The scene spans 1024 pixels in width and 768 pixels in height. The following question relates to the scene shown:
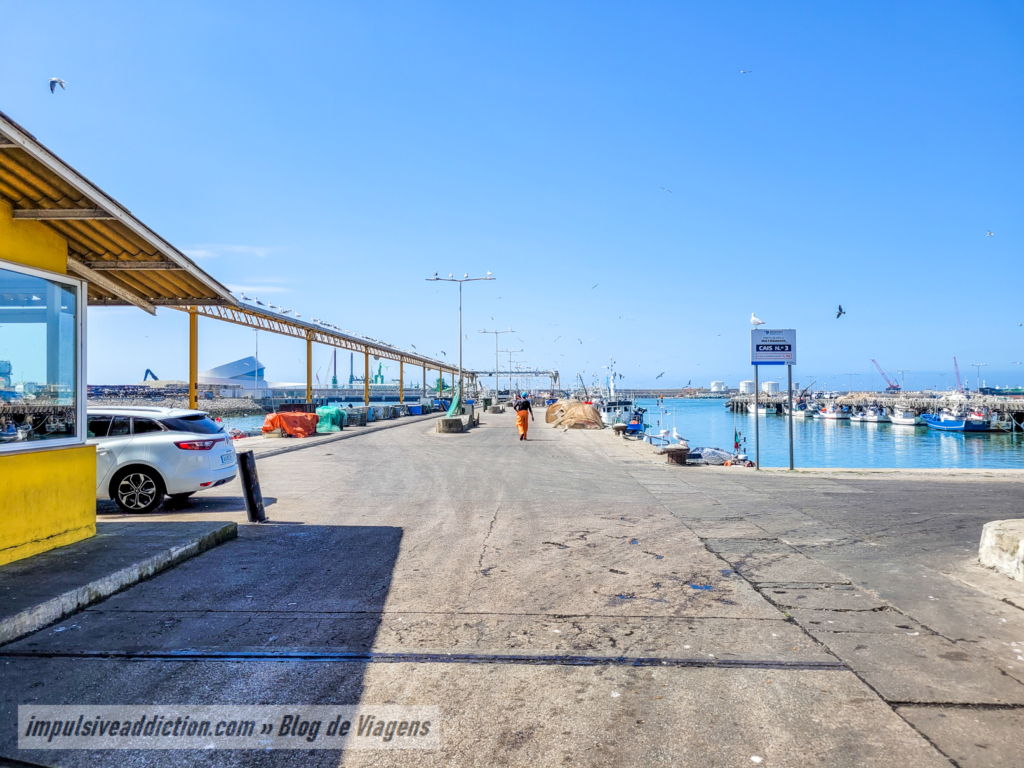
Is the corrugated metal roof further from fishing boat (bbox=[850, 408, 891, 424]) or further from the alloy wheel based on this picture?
fishing boat (bbox=[850, 408, 891, 424])

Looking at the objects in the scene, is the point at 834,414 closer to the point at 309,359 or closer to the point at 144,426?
the point at 309,359

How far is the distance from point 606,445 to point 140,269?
723 inches

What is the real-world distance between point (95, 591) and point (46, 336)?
2921 millimetres

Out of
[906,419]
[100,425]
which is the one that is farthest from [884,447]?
[100,425]

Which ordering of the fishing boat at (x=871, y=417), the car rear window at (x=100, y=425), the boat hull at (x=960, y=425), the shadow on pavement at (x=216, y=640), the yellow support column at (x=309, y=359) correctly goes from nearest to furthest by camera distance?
the shadow on pavement at (x=216, y=640), the car rear window at (x=100, y=425), the yellow support column at (x=309, y=359), the boat hull at (x=960, y=425), the fishing boat at (x=871, y=417)

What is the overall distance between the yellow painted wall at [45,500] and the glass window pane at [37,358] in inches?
9.9

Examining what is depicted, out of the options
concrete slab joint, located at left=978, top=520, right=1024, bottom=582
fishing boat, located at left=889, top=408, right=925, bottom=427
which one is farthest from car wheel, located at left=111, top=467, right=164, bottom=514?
fishing boat, located at left=889, top=408, right=925, bottom=427

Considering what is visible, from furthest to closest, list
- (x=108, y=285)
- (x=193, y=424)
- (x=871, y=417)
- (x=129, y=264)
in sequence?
(x=871, y=417) → (x=193, y=424) → (x=108, y=285) → (x=129, y=264)

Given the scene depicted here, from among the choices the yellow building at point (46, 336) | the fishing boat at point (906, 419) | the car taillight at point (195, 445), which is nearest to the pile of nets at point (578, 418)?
the car taillight at point (195, 445)

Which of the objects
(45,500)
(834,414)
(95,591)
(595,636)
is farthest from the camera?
(834,414)

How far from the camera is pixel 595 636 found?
491 cm

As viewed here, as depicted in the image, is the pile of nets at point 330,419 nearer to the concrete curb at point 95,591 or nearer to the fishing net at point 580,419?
the fishing net at point 580,419

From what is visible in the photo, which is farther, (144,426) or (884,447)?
(884,447)

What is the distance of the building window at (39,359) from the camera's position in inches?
255
